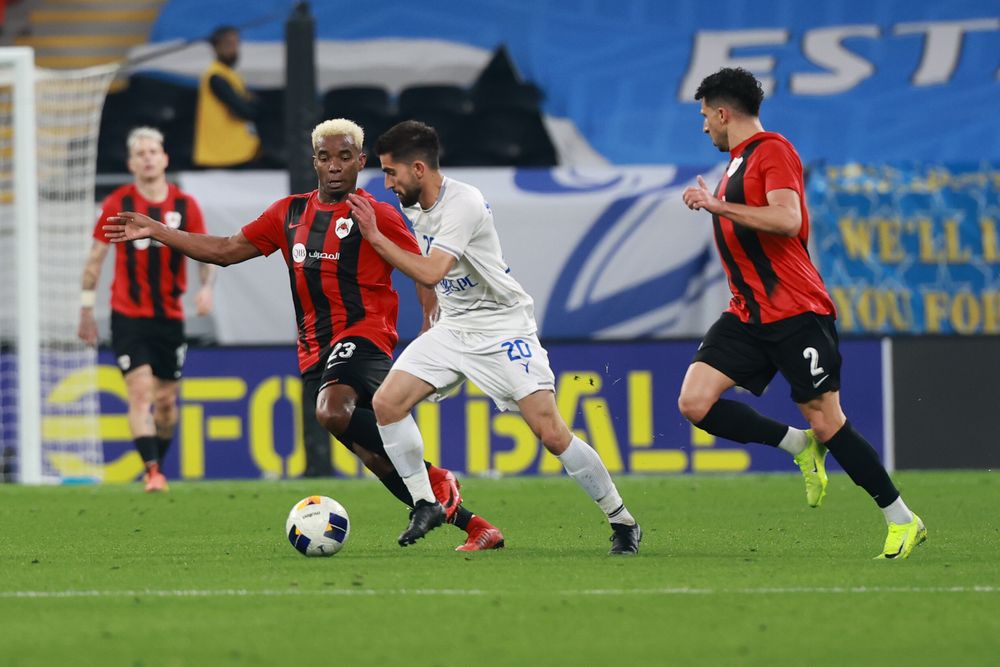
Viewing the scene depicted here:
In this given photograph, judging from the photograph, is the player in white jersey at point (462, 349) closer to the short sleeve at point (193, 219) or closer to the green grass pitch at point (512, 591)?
the green grass pitch at point (512, 591)

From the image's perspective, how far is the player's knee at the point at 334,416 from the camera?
757 cm

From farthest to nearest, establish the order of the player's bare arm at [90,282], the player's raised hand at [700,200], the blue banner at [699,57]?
the blue banner at [699,57] → the player's bare arm at [90,282] → the player's raised hand at [700,200]

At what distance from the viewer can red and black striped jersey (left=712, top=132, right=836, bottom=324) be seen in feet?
23.0

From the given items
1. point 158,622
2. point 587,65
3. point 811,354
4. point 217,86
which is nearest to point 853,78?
point 587,65

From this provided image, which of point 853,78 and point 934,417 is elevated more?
point 853,78

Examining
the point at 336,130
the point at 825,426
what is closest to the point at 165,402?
the point at 336,130

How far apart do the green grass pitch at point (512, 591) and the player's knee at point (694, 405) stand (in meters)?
0.53

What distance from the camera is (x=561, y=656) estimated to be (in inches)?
183

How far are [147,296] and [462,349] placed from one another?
4687 mm

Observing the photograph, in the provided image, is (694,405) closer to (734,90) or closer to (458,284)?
(458,284)

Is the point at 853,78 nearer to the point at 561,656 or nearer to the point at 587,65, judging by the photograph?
the point at 587,65

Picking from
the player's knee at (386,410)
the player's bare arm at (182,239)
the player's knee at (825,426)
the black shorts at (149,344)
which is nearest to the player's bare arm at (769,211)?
the player's knee at (825,426)

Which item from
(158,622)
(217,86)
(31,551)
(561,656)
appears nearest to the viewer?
(561,656)

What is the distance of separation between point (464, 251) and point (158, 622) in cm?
231
